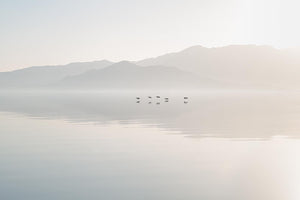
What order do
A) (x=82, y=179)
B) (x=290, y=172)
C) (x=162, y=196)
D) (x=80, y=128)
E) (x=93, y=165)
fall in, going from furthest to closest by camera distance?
(x=80, y=128), (x=93, y=165), (x=290, y=172), (x=82, y=179), (x=162, y=196)

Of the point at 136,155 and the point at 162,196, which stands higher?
the point at 162,196

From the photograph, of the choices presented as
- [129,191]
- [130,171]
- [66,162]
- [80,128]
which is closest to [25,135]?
[80,128]

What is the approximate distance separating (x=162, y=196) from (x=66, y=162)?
356 inches

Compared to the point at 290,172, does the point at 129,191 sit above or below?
above

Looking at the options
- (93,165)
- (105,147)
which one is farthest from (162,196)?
(105,147)

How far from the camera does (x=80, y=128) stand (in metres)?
43.2

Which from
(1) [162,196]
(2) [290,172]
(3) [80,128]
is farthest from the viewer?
(3) [80,128]

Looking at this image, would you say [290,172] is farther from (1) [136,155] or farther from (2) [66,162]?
(2) [66,162]

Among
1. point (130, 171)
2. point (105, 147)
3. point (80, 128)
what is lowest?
point (80, 128)

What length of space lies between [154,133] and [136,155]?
12306mm

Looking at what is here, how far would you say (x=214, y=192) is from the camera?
17.4 metres

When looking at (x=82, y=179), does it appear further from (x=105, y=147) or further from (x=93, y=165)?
(x=105, y=147)

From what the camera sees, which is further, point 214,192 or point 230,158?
point 230,158

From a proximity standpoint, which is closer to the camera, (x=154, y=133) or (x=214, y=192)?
(x=214, y=192)
